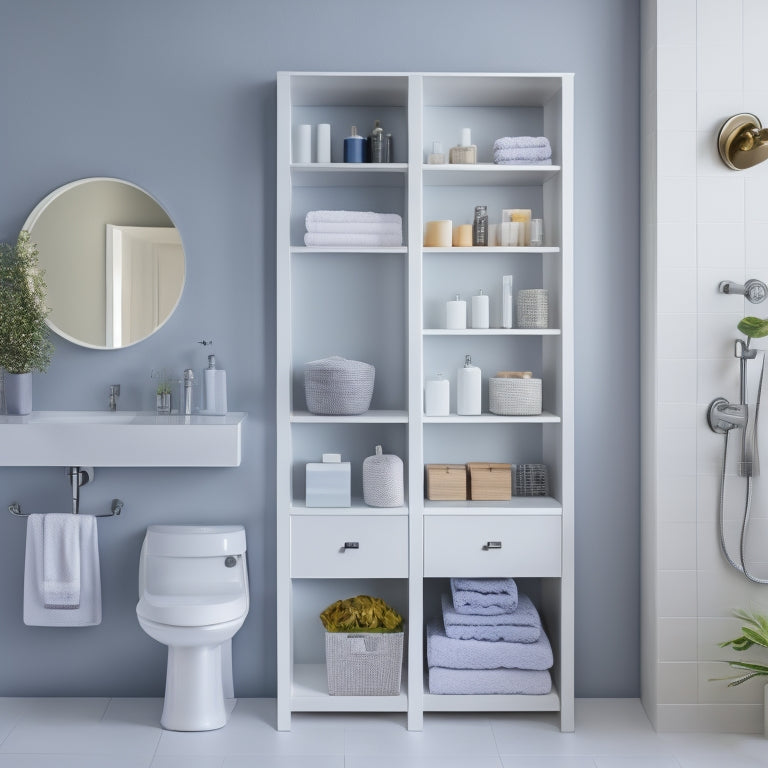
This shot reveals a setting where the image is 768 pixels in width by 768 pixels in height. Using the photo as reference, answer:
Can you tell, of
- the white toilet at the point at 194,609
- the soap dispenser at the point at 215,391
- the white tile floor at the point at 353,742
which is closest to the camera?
the white tile floor at the point at 353,742

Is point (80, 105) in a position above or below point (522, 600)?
above

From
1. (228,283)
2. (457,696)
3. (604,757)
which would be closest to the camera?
(604,757)

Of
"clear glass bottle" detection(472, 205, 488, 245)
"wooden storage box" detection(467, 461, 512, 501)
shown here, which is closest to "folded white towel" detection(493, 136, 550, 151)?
"clear glass bottle" detection(472, 205, 488, 245)

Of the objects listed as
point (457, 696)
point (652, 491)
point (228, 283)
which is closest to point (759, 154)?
point (652, 491)

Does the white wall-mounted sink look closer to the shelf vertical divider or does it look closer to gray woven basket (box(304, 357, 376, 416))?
gray woven basket (box(304, 357, 376, 416))

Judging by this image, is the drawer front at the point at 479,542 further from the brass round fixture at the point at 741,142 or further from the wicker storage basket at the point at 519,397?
the brass round fixture at the point at 741,142

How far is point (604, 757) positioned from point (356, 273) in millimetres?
1862

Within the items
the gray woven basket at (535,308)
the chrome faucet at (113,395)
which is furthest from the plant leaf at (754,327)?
the chrome faucet at (113,395)

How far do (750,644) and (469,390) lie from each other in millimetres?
1244

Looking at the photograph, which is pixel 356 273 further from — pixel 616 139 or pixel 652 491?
pixel 652 491

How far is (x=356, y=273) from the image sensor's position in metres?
3.07

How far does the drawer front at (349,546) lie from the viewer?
111 inches

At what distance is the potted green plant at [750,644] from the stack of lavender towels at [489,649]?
2.01 feet

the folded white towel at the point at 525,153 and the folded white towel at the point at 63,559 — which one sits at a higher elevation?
the folded white towel at the point at 525,153
